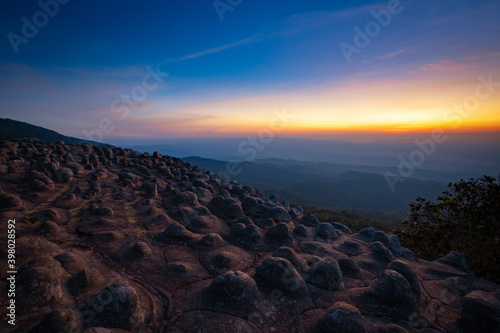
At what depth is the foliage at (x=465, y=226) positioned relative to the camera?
949 cm

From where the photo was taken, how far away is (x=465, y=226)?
10.9 m

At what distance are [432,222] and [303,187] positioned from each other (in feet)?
410

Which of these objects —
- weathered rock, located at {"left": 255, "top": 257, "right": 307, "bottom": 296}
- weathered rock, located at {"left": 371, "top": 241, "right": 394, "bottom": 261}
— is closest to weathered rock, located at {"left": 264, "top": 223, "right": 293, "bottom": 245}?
weathered rock, located at {"left": 255, "top": 257, "right": 307, "bottom": 296}

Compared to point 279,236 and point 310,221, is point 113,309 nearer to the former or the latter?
point 279,236

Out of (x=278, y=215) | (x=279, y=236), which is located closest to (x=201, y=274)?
(x=279, y=236)

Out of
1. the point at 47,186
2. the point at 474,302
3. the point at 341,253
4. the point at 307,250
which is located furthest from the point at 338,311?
the point at 47,186

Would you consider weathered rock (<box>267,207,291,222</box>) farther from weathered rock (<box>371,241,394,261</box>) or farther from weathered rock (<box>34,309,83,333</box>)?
weathered rock (<box>34,309,83,333</box>)

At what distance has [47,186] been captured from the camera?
1020 centimetres

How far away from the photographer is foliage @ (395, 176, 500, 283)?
949 cm

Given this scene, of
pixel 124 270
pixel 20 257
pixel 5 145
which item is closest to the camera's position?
pixel 20 257

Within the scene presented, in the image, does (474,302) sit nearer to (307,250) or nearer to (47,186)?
(307,250)

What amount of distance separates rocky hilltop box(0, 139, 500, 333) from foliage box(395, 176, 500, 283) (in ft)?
6.64

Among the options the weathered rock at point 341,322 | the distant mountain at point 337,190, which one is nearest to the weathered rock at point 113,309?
the weathered rock at point 341,322

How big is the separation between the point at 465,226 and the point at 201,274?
1244cm
